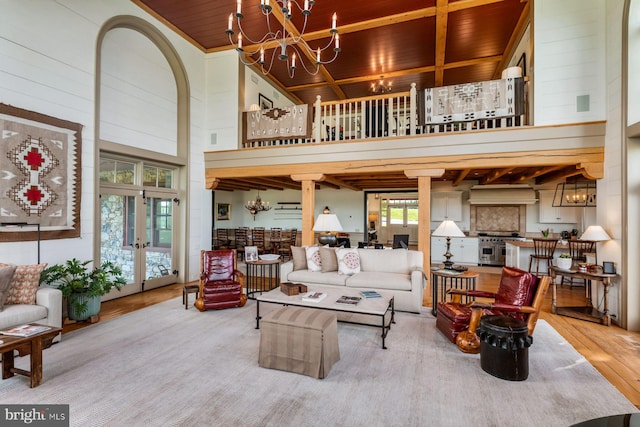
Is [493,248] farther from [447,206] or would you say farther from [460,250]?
[447,206]

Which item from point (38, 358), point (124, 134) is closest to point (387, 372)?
point (38, 358)

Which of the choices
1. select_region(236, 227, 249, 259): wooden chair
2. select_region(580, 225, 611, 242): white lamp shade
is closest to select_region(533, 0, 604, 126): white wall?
select_region(580, 225, 611, 242): white lamp shade

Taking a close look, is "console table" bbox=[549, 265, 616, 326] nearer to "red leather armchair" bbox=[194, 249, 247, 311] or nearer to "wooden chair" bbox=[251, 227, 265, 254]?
"red leather armchair" bbox=[194, 249, 247, 311]

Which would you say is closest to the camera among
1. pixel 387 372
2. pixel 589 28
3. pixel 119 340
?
pixel 387 372

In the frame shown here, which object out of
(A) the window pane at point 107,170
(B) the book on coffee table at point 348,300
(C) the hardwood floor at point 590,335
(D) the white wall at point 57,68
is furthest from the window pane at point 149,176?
(B) the book on coffee table at point 348,300

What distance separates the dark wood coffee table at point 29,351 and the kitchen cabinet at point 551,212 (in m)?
10.4

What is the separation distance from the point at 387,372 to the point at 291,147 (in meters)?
4.65

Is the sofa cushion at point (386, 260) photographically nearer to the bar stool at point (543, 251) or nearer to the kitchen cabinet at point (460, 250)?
the bar stool at point (543, 251)

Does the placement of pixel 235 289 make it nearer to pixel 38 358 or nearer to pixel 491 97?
pixel 38 358

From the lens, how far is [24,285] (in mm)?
3377

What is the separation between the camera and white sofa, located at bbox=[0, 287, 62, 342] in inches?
120

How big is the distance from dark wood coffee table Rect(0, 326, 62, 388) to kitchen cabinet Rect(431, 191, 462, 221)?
9052 mm

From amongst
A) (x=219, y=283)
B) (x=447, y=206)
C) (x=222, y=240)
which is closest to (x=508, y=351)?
(x=219, y=283)

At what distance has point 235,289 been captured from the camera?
15.7 feet
